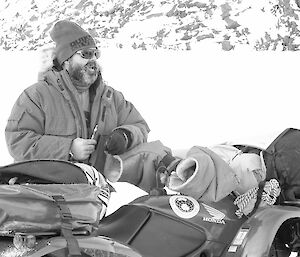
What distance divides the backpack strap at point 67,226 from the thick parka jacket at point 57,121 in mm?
1114

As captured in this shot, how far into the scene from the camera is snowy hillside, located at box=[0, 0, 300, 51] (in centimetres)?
1298

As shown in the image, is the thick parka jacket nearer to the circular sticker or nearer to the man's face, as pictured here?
the man's face

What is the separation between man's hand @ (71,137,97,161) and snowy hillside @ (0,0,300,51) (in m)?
9.42

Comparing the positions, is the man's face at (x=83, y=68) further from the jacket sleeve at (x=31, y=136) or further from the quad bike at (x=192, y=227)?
the quad bike at (x=192, y=227)

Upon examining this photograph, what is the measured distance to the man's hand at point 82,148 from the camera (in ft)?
11.1

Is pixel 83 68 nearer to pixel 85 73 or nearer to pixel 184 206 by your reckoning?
pixel 85 73

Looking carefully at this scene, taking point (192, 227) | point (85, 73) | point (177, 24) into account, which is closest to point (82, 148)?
point (85, 73)

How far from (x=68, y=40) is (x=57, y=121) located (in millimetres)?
449

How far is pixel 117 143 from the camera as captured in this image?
337 centimetres

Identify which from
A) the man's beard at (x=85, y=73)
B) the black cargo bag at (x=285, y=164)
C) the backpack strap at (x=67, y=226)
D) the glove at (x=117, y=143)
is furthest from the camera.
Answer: the man's beard at (x=85, y=73)

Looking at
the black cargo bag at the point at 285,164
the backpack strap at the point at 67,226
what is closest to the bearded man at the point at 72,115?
the black cargo bag at the point at 285,164

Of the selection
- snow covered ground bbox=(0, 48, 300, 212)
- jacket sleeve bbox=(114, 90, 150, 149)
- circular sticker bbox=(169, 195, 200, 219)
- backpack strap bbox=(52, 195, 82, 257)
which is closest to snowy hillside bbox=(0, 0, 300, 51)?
snow covered ground bbox=(0, 48, 300, 212)

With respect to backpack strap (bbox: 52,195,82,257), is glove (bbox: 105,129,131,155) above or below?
below

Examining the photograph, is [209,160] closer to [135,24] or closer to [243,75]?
[243,75]
